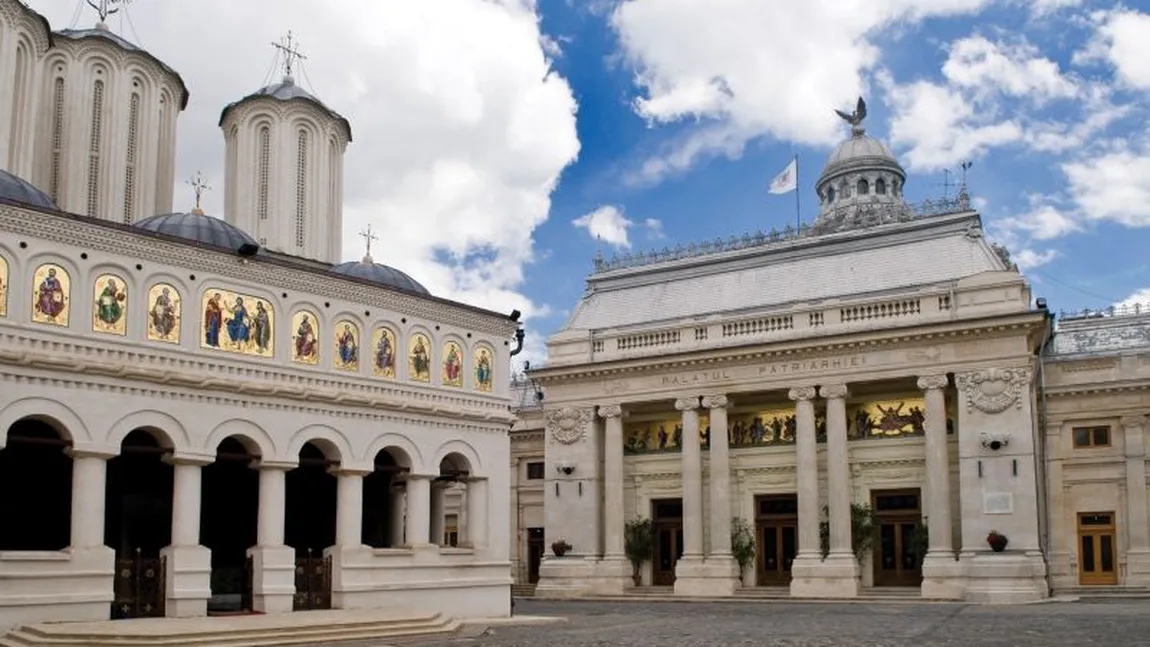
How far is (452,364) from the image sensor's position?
1272 inches

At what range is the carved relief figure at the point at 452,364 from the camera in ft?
105

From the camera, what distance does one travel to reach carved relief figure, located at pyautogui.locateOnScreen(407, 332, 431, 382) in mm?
31156

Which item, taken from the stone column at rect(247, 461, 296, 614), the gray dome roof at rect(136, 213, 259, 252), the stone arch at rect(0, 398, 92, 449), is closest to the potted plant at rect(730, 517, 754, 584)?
the stone column at rect(247, 461, 296, 614)

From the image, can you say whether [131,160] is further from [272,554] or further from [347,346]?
[272,554]

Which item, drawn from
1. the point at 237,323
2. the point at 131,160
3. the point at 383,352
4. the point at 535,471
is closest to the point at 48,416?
the point at 237,323

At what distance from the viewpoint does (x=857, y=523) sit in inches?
1736

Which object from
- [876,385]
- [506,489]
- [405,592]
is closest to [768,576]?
[876,385]

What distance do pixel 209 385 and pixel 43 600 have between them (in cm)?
540

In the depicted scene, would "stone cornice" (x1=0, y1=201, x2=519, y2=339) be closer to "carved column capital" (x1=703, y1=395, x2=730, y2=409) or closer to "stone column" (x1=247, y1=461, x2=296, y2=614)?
"stone column" (x1=247, y1=461, x2=296, y2=614)

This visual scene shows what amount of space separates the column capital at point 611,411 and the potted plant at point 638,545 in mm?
4349

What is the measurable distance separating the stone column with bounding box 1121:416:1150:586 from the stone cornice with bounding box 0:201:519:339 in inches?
868

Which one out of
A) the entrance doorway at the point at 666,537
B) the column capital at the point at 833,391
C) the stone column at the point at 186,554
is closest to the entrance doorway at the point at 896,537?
the column capital at the point at 833,391

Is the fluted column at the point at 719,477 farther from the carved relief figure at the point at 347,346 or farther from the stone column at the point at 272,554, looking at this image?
the stone column at the point at 272,554

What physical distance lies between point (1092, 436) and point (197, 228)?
3052cm
